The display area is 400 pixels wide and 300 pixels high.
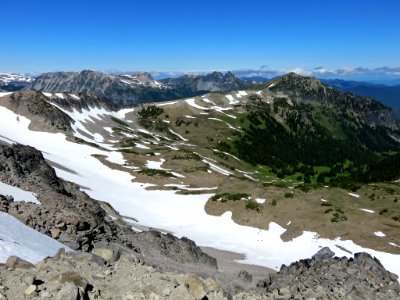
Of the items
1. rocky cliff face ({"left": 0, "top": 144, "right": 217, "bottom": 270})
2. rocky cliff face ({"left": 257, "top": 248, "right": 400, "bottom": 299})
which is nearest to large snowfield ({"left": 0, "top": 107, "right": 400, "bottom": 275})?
rocky cliff face ({"left": 0, "top": 144, "right": 217, "bottom": 270})

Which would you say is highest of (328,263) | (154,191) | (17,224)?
(17,224)

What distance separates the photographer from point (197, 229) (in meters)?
66.1

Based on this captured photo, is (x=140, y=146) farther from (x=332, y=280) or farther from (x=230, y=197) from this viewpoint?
(x=332, y=280)

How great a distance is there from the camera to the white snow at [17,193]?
99.6 feet

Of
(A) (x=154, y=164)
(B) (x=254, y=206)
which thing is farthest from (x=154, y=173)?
(B) (x=254, y=206)

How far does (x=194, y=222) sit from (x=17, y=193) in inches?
1637

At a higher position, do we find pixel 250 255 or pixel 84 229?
pixel 84 229

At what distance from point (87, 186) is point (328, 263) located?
62.5 metres

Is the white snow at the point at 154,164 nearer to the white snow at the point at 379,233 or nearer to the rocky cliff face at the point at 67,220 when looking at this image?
the rocky cliff face at the point at 67,220

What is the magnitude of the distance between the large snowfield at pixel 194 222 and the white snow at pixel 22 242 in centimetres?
3325

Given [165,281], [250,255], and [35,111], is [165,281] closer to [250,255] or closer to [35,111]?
[250,255]

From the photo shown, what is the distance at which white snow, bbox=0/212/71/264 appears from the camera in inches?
722

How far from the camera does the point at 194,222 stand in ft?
229

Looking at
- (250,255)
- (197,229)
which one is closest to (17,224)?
(250,255)
